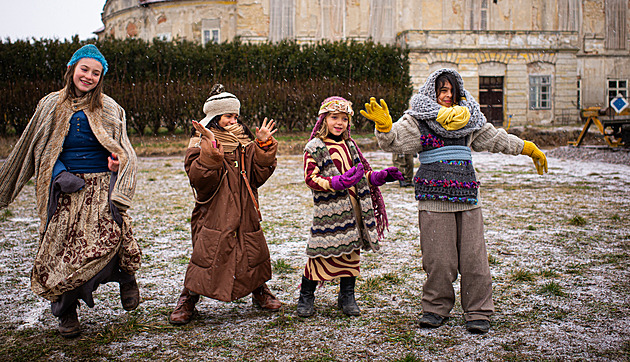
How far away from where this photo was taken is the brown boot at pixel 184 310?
363 centimetres

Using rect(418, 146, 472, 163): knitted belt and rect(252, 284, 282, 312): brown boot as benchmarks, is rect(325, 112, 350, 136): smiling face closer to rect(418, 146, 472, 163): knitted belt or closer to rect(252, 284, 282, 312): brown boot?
rect(418, 146, 472, 163): knitted belt

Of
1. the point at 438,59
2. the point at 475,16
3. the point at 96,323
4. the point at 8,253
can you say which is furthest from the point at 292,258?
the point at 475,16

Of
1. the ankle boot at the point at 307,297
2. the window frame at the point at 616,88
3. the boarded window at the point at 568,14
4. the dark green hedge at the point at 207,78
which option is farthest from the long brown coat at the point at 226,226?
the window frame at the point at 616,88

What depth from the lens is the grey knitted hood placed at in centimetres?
356

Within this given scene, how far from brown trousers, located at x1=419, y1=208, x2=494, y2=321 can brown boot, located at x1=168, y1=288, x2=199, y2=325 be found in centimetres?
168

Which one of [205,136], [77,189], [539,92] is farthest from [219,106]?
[539,92]

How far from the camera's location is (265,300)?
3.95 meters

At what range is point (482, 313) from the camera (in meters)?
3.46

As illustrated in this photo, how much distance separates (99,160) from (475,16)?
104 ft

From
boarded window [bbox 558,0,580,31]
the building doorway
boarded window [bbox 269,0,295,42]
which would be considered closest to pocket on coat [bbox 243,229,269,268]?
the building doorway

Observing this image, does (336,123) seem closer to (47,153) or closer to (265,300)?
(265,300)

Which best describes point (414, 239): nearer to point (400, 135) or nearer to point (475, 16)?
point (400, 135)

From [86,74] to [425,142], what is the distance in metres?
2.40

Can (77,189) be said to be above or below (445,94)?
below
